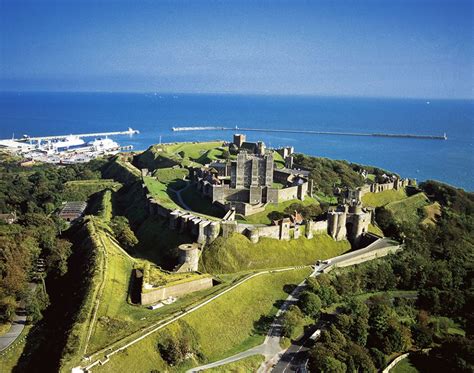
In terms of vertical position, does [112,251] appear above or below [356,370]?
above

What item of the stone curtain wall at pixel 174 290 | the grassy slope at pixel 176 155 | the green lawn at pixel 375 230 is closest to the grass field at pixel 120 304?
the stone curtain wall at pixel 174 290

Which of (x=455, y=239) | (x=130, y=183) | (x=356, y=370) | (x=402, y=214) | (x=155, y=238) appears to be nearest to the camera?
(x=356, y=370)

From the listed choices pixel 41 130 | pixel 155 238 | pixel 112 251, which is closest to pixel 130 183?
pixel 155 238

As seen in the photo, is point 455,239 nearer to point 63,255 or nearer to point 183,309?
point 183,309

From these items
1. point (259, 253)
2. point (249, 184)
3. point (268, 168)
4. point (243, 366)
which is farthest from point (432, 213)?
point (243, 366)

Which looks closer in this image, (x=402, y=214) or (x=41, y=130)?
(x=402, y=214)

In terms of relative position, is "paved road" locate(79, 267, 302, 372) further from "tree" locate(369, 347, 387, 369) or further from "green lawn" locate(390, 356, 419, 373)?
"green lawn" locate(390, 356, 419, 373)

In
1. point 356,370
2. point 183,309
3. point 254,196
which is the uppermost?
point 254,196

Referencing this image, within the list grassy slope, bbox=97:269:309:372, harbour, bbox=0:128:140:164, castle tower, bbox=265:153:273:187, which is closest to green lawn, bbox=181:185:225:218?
castle tower, bbox=265:153:273:187
